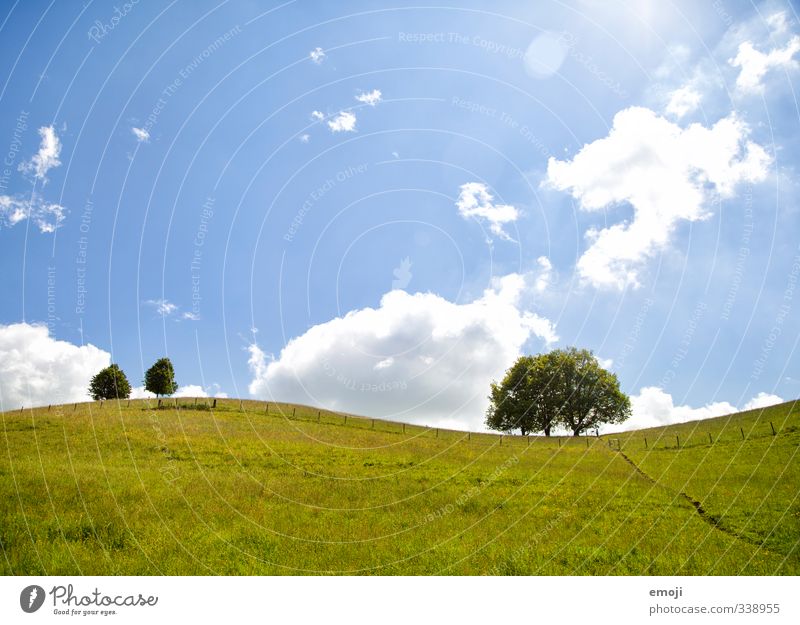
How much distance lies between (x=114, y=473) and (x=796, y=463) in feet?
135

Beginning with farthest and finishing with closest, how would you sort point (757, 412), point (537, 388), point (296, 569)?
1. point (537, 388)
2. point (757, 412)
3. point (296, 569)

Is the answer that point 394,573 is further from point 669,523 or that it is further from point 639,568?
point 669,523

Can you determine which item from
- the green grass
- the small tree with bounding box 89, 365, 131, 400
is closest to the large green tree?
the green grass

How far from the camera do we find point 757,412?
59000mm

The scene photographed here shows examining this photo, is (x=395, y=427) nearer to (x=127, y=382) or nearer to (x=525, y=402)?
(x=525, y=402)

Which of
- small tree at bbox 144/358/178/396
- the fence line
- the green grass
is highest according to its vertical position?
small tree at bbox 144/358/178/396

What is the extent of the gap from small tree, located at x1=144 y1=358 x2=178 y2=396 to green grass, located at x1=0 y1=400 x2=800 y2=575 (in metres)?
57.8

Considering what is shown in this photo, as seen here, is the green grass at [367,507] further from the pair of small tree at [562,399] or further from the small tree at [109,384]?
the small tree at [109,384]

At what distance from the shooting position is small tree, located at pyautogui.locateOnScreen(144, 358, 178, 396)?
313 feet

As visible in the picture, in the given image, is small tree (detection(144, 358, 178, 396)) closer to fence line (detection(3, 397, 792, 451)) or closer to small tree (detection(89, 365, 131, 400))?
small tree (detection(89, 365, 131, 400))

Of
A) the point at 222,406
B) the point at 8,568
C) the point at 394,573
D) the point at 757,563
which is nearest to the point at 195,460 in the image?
the point at 8,568

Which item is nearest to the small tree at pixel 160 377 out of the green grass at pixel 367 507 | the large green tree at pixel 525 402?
the green grass at pixel 367 507

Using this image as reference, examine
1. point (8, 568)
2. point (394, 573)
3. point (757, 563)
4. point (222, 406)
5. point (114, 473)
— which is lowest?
point (757, 563)

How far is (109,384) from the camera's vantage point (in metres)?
97.8
